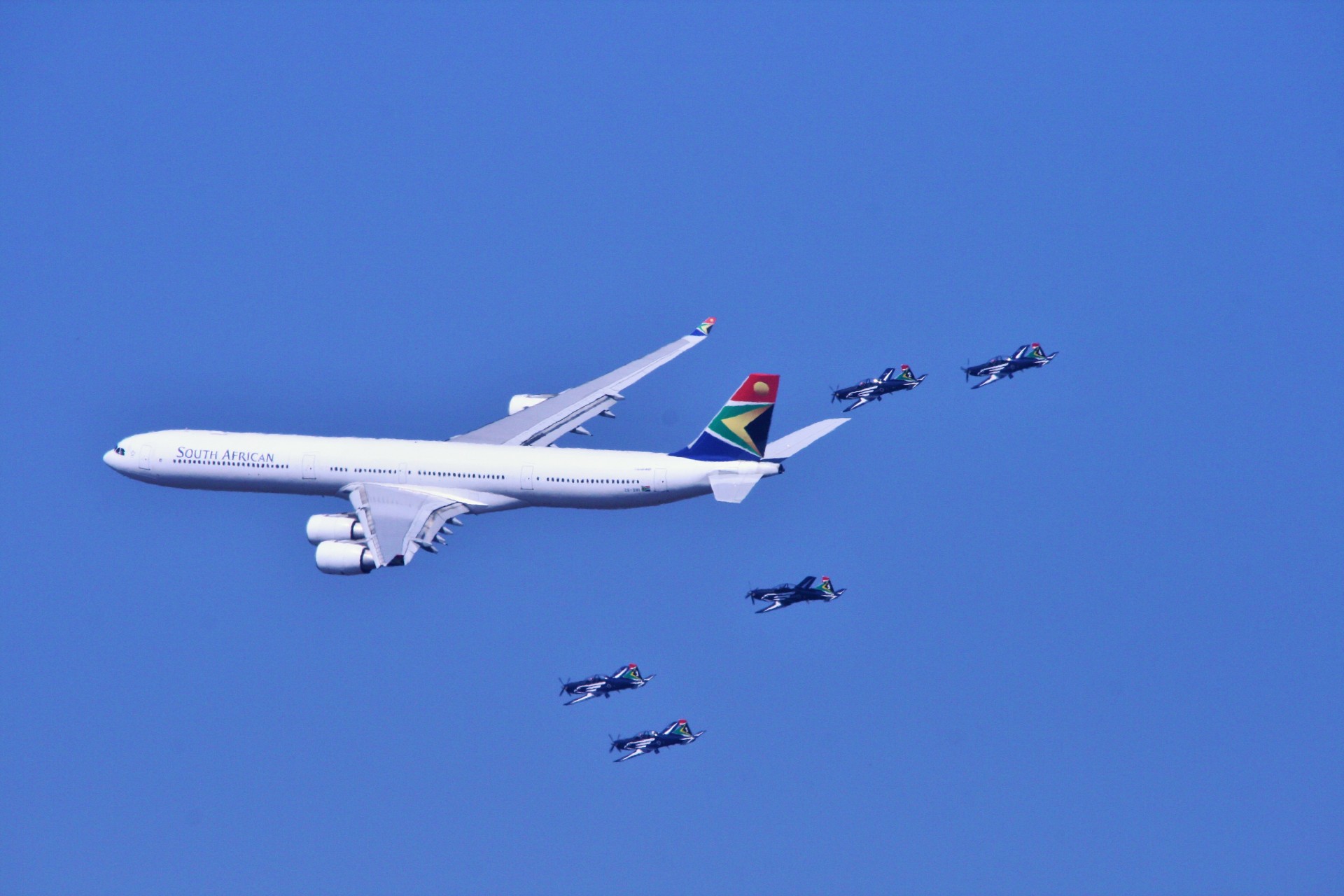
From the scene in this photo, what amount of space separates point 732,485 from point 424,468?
2102 cm

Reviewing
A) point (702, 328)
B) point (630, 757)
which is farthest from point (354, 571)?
point (702, 328)

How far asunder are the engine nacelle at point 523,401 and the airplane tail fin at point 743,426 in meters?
22.0

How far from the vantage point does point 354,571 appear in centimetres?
10800

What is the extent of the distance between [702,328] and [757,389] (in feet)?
80.7

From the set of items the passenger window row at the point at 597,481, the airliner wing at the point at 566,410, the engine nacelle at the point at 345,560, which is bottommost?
the engine nacelle at the point at 345,560

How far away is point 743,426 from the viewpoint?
108000mm

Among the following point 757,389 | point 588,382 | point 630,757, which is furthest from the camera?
point 588,382

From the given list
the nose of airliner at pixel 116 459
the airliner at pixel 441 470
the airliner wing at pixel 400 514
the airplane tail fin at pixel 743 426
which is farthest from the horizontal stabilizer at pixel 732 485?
the nose of airliner at pixel 116 459

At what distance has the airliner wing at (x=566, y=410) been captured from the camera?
12031 cm

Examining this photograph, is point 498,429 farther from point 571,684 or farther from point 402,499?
point 571,684

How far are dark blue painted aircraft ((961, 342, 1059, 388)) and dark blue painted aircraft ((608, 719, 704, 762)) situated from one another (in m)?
30.8

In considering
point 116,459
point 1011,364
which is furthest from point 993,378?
point 116,459

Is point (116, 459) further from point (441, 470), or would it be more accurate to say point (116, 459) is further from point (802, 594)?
point (802, 594)

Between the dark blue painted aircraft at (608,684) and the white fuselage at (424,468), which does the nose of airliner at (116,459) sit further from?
the dark blue painted aircraft at (608,684)
